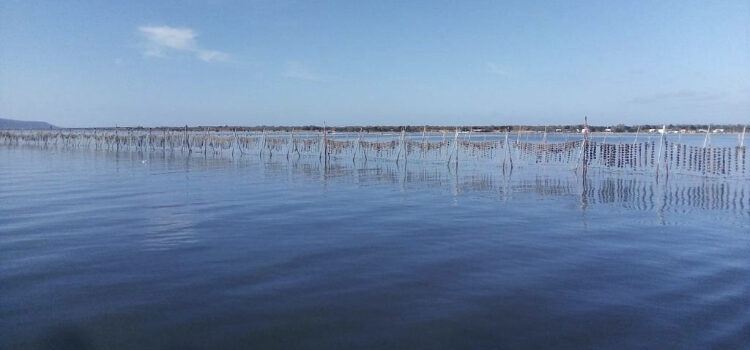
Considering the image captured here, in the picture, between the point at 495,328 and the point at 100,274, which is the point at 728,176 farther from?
the point at 100,274

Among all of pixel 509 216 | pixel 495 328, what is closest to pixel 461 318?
pixel 495 328

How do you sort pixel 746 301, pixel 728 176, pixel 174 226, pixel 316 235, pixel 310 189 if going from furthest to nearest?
pixel 728 176
pixel 310 189
pixel 174 226
pixel 316 235
pixel 746 301

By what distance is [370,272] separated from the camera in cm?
801

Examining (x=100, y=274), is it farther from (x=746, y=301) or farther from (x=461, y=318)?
(x=746, y=301)

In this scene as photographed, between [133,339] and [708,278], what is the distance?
8143mm

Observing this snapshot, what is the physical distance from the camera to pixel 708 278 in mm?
7930

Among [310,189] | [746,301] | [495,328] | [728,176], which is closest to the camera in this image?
[495,328]

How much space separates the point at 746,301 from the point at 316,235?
7338mm

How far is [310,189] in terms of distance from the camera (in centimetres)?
1894

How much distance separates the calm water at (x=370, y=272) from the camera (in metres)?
5.67

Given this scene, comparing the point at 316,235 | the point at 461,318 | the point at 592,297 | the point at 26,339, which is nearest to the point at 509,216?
the point at 316,235

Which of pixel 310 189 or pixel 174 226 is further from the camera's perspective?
pixel 310 189

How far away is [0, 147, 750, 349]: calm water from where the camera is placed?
5.67 meters

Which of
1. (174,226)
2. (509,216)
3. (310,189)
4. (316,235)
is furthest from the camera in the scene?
(310,189)
